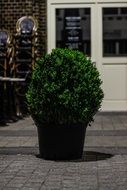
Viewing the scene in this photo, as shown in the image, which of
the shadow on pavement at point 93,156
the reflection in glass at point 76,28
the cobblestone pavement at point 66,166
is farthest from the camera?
the reflection in glass at point 76,28

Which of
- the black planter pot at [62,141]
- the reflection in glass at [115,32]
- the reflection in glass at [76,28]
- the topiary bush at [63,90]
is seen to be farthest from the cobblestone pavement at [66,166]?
the reflection in glass at [76,28]

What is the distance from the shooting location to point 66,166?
312 inches

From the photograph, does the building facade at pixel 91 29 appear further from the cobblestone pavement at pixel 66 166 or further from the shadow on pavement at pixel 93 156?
the shadow on pavement at pixel 93 156

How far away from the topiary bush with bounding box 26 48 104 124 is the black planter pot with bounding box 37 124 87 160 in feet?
0.33

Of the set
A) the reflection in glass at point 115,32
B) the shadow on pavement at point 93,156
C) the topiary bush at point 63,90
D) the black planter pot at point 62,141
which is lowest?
the shadow on pavement at point 93,156

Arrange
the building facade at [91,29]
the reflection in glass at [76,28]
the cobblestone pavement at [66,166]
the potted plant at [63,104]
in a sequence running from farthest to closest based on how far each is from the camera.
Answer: the reflection in glass at [76,28] → the building facade at [91,29] → the potted plant at [63,104] → the cobblestone pavement at [66,166]

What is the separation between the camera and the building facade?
613 inches

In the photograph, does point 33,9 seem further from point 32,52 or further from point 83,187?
point 83,187

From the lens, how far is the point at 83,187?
6.57 metres

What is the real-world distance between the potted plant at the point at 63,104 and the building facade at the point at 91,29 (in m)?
7.07

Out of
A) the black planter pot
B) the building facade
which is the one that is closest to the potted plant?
the black planter pot

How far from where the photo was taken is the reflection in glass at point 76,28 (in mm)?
15727

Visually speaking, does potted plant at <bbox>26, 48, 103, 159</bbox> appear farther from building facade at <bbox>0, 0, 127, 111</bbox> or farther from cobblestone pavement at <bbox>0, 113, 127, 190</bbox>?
building facade at <bbox>0, 0, 127, 111</bbox>

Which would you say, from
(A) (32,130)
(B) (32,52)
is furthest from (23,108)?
(A) (32,130)
